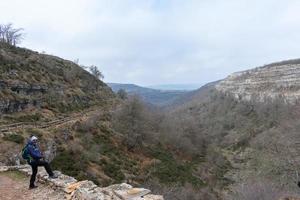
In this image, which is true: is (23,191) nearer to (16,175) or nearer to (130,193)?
(16,175)

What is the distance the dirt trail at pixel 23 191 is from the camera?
1173cm

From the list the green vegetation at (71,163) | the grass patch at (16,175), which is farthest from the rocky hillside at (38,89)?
the grass patch at (16,175)

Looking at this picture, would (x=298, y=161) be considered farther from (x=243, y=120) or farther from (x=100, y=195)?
(x=243, y=120)

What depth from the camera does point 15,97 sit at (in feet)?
144

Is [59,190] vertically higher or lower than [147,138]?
higher

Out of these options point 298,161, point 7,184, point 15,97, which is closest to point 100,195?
point 7,184

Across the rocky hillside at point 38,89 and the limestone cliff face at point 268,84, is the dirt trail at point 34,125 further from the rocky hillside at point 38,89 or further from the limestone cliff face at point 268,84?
the limestone cliff face at point 268,84

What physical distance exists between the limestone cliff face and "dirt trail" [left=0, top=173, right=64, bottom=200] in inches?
4237

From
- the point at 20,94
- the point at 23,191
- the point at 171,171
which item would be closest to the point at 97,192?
the point at 23,191

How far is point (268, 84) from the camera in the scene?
13888 cm

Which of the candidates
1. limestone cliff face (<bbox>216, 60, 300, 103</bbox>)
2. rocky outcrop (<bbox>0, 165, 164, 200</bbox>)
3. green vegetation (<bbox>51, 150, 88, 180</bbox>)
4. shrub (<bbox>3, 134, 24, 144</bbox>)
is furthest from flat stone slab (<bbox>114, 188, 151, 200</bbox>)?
limestone cliff face (<bbox>216, 60, 300, 103</bbox>)

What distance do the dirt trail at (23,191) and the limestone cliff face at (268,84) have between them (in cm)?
10763

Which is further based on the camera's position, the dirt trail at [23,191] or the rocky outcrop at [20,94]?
the rocky outcrop at [20,94]

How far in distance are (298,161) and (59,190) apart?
17.8m
